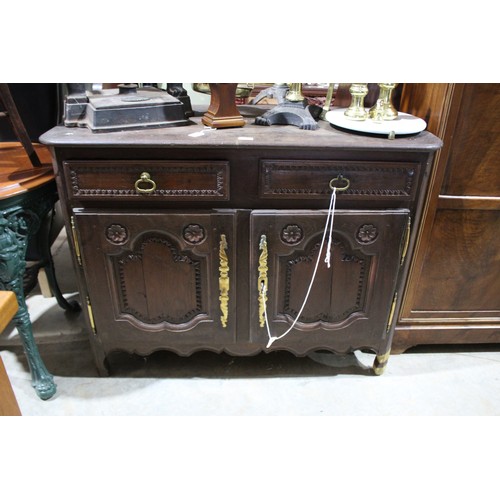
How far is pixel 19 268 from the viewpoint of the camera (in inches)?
41.5

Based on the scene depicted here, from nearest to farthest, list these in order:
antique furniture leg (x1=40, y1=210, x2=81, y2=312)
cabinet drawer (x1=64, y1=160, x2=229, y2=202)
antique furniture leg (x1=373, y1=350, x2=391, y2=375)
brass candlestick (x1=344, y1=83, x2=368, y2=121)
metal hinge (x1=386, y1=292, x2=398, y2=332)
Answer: cabinet drawer (x1=64, y1=160, x2=229, y2=202) → brass candlestick (x1=344, y1=83, x2=368, y2=121) → metal hinge (x1=386, y1=292, x2=398, y2=332) → antique furniture leg (x1=373, y1=350, x2=391, y2=375) → antique furniture leg (x1=40, y1=210, x2=81, y2=312)

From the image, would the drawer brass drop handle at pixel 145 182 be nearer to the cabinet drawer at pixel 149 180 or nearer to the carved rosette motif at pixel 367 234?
the cabinet drawer at pixel 149 180

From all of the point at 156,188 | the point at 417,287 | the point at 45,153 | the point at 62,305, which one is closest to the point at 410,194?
the point at 417,287

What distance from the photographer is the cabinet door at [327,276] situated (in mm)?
1004

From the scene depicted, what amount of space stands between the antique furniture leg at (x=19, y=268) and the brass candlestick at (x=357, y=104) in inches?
35.3

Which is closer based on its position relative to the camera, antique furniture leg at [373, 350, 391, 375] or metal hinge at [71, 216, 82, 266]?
metal hinge at [71, 216, 82, 266]

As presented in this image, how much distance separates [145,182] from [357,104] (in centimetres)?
59

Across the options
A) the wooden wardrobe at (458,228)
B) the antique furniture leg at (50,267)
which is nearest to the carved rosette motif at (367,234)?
the wooden wardrobe at (458,228)

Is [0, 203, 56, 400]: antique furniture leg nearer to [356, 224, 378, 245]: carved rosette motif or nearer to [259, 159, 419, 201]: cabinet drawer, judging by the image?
[259, 159, 419, 201]: cabinet drawer

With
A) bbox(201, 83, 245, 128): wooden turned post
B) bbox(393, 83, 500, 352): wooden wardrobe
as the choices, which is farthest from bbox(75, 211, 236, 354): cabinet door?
bbox(393, 83, 500, 352): wooden wardrobe

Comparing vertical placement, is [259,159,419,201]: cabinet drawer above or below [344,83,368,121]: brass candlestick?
below

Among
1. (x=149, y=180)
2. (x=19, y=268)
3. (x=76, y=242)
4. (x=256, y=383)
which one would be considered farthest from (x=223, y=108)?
(x=256, y=383)

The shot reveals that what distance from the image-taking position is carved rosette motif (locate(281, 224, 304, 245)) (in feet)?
3.30

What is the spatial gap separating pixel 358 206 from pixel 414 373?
66cm
